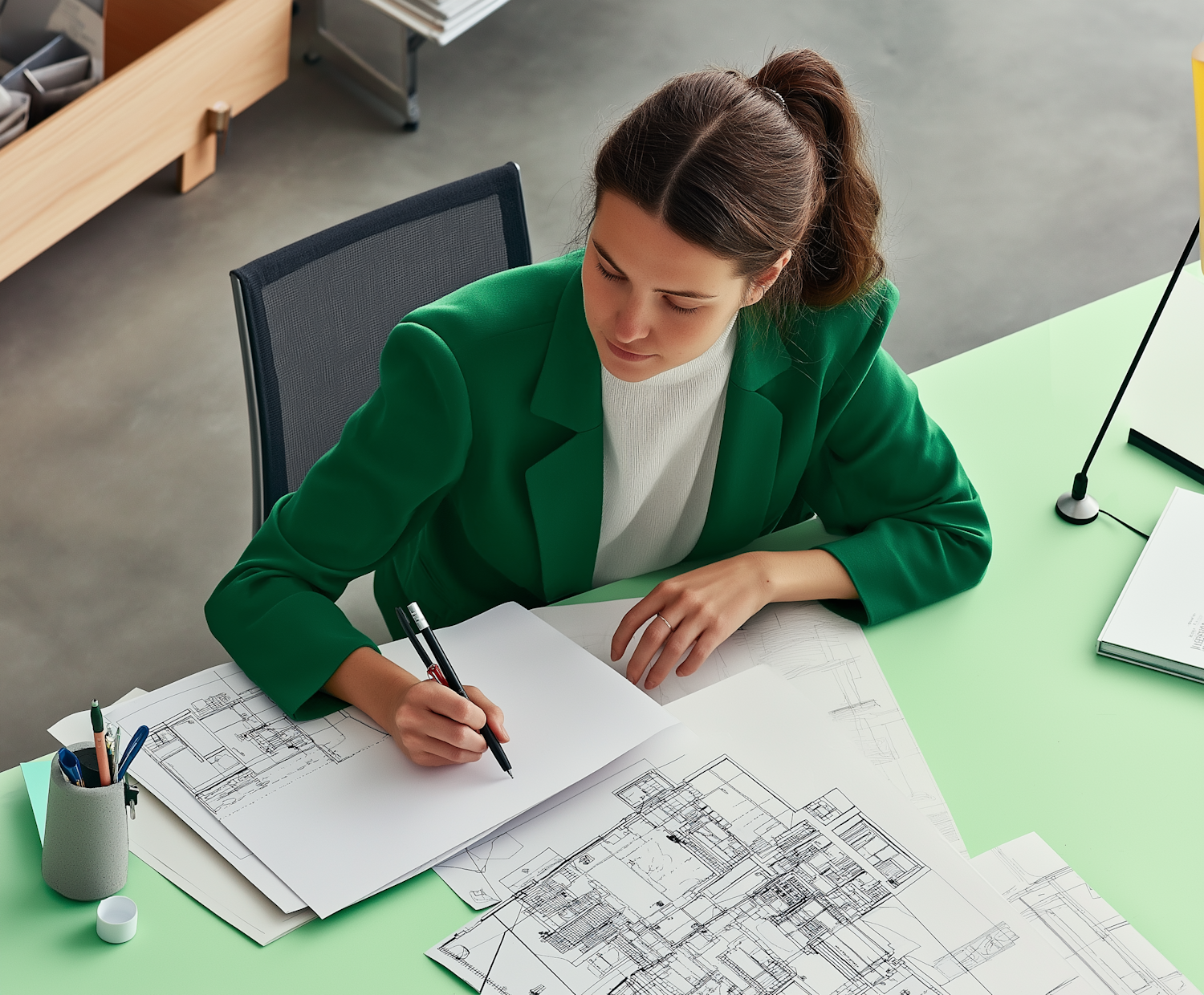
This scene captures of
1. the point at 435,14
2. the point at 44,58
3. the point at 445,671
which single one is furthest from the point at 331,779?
the point at 435,14

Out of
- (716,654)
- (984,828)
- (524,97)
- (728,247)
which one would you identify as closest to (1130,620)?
(984,828)

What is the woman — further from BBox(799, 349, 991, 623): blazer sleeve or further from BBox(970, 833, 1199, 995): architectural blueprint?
BBox(970, 833, 1199, 995): architectural blueprint

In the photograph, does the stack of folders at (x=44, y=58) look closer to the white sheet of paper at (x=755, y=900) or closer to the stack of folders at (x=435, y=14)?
the stack of folders at (x=435, y=14)

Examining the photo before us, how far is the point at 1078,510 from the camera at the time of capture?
59.9 inches

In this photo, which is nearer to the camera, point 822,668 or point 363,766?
point 363,766

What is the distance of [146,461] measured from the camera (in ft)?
8.90

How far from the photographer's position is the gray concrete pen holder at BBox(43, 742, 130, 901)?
1.00m

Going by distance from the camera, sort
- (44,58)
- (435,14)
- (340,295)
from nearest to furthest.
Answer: (340,295) → (44,58) → (435,14)

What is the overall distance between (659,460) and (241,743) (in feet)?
1.76

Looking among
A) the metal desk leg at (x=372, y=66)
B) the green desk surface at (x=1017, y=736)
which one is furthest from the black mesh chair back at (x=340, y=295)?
the metal desk leg at (x=372, y=66)

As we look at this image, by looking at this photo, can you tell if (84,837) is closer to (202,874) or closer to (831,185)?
(202,874)

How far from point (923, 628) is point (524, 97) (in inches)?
110

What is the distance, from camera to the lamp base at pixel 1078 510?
152cm

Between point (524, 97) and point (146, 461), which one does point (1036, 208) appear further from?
point (146, 461)
